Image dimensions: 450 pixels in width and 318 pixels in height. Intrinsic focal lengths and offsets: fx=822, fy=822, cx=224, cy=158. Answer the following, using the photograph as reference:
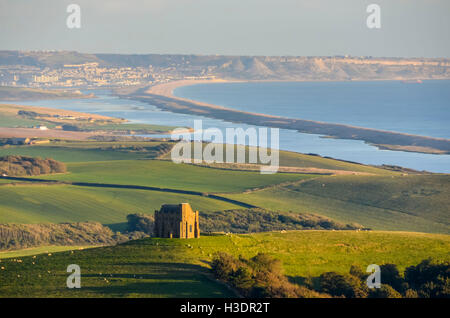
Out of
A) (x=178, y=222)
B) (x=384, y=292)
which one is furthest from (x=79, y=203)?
(x=384, y=292)

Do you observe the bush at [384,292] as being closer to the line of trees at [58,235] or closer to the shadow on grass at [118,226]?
the line of trees at [58,235]

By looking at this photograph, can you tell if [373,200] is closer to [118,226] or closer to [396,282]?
[118,226]

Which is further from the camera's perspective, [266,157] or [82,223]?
[266,157]

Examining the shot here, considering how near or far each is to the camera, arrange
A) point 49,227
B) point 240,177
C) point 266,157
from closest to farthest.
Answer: point 49,227 < point 240,177 < point 266,157

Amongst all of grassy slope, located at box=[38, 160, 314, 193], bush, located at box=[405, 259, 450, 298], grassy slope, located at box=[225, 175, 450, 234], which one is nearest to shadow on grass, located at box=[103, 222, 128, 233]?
grassy slope, located at box=[225, 175, 450, 234]

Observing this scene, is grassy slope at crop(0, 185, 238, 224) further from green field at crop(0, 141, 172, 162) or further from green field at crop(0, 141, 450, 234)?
green field at crop(0, 141, 172, 162)

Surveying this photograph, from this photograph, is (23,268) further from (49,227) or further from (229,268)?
(49,227)

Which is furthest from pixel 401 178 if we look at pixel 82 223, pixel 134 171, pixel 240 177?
pixel 82 223

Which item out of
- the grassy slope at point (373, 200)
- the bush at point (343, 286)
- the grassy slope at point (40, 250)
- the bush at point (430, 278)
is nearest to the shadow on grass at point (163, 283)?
the bush at point (343, 286)
